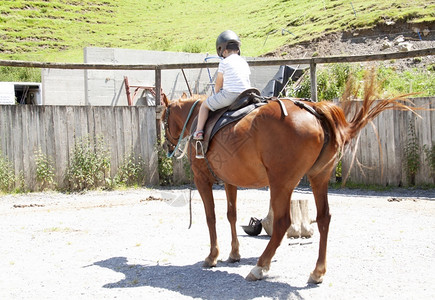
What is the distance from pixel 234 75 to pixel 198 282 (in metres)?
2.42

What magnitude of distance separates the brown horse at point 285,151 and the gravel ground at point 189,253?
0.49m

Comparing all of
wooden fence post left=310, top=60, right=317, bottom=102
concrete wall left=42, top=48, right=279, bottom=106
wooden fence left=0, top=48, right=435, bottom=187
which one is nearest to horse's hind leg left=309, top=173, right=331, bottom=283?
wooden fence left=0, top=48, right=435, bottom=187

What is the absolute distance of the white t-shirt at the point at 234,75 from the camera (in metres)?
5.87

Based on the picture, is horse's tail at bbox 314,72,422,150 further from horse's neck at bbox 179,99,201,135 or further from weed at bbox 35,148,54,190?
weed at bbox 35,148,54,190

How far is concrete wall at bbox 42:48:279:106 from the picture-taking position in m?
19.3

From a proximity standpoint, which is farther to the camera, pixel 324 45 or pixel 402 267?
pixel 324 45

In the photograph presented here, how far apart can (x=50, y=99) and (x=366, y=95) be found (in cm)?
1706

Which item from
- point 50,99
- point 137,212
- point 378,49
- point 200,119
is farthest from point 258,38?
point 200,119

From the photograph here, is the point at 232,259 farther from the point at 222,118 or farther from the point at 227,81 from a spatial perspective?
the point at 227,81

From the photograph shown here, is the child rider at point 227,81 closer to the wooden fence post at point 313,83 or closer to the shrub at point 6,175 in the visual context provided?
the wooden fence post at point 313,83

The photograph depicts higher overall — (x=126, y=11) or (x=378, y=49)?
(x=126, y=11)

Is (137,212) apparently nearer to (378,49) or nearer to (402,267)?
(402,267)

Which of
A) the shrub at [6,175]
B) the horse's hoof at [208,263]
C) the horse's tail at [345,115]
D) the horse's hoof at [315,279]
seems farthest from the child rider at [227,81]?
the shrub at [6,175]

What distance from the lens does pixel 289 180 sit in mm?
5188
